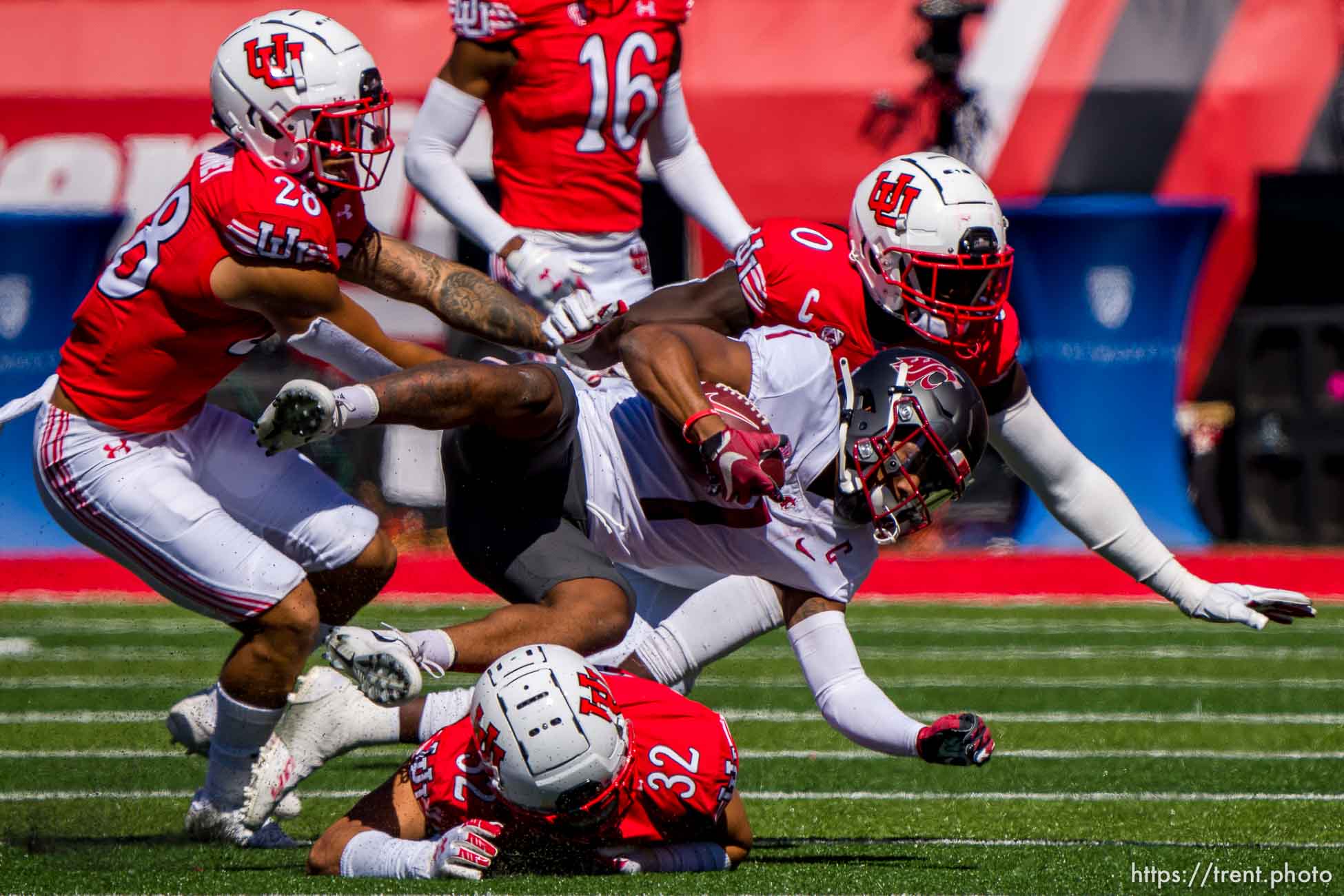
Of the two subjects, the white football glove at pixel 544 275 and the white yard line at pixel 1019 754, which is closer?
the white football glove at pixel 544 275

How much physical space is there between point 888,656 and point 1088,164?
5034 millimetres

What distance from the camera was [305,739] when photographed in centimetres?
443

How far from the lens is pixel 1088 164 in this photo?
11.7m

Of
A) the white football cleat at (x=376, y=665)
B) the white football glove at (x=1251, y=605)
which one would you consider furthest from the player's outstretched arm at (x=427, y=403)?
the white football glove at (x=1251, y=605)

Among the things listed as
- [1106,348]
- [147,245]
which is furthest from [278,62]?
[1106,348]

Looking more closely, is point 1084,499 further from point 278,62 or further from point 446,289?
point 278,62

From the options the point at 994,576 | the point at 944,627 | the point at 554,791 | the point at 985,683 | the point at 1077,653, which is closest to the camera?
the point at 554,791

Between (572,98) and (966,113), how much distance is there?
6694 millimetres

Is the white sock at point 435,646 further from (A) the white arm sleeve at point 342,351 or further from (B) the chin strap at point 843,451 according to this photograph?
(B) the chin strap at point 843,451

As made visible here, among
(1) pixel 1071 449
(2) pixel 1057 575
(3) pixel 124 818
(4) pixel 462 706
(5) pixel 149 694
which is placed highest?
(1) pixel 1071 449

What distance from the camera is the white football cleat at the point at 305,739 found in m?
4.33

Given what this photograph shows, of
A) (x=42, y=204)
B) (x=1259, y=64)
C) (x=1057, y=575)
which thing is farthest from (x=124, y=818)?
(x=1259, y=64)

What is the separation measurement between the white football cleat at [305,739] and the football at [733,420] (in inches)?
37.2

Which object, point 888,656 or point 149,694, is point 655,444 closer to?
point 149,694
